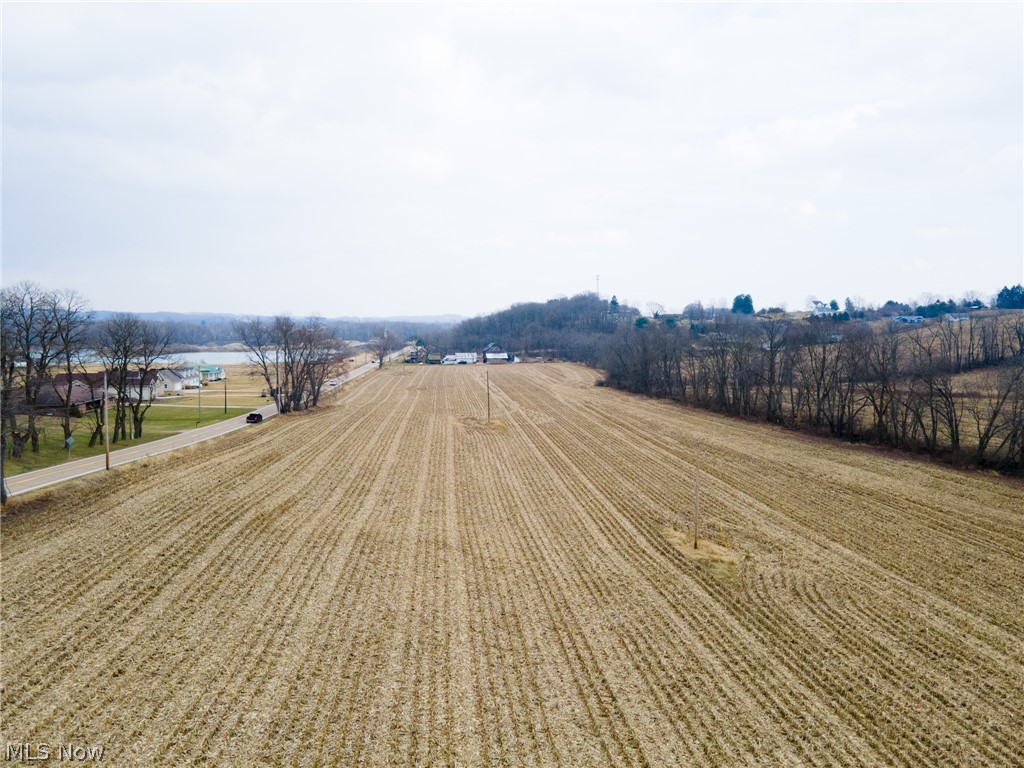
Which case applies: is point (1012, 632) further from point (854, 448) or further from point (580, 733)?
point (854, 448)

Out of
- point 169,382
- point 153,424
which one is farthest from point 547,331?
point 153,424

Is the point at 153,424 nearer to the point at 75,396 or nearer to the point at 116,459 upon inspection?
the point at 75,396

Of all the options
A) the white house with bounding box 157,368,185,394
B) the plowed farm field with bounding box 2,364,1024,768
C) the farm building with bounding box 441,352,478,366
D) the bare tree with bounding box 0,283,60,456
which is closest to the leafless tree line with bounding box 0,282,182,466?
the bare tree with bounding box 0,283,60,456

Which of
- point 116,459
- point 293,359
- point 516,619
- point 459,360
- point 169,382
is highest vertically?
point 293,359

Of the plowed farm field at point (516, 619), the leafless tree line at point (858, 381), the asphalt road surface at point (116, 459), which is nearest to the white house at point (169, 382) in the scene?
the asphalt road surface at point (116, 459)

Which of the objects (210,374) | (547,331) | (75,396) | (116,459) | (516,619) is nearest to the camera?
(516,619)

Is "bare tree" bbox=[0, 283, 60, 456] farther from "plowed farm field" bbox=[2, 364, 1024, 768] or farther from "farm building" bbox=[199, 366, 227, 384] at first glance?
"farm building" bbox=[199, 366, 227, 384]

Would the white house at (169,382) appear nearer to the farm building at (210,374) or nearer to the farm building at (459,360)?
the farm building at (210,374)
